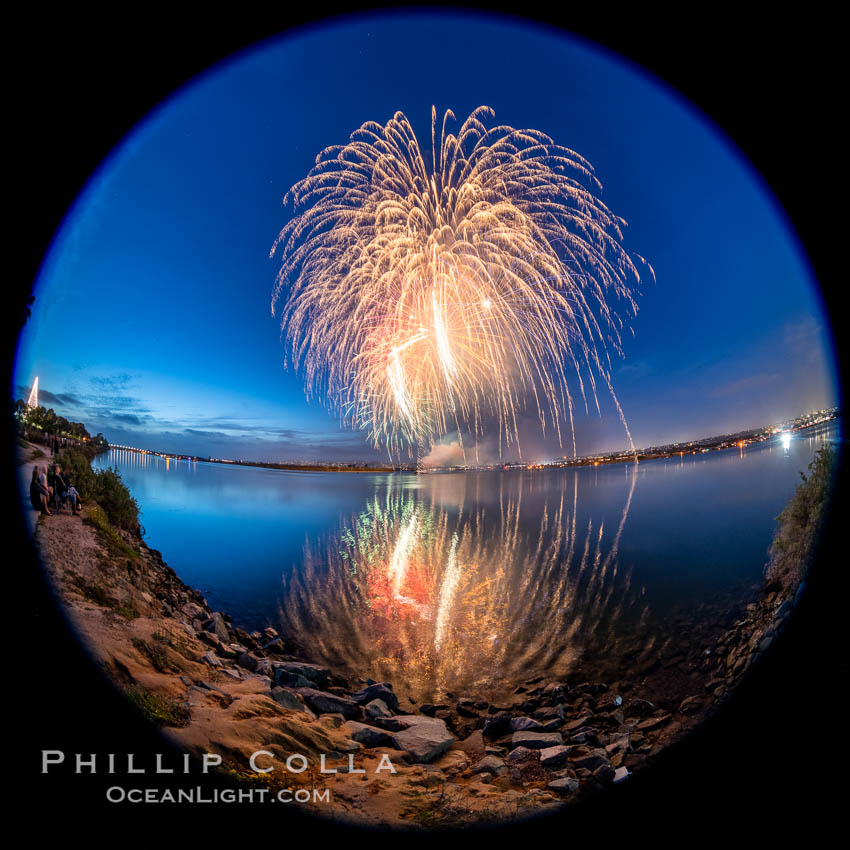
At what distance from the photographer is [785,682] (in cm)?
295

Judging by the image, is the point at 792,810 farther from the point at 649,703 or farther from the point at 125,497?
the point at 125,497

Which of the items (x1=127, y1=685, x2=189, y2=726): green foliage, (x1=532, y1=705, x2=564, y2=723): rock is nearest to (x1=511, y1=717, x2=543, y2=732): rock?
(x1=532, y1=705, x2=564, y2=723): rock

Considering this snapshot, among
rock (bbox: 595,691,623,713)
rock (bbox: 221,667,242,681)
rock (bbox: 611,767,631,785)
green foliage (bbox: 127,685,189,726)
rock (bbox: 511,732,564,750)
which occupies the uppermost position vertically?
green foliage (bbox: 127,685,189,726)

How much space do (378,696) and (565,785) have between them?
2.96 meters

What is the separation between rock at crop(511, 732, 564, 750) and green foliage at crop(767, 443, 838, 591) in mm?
3220

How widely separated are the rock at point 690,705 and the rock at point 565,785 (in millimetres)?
2170

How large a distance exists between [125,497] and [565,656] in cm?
970

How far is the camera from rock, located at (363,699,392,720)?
461 cm

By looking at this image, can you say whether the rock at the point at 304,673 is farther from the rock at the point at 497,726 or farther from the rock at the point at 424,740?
the rock at the point at 497,726

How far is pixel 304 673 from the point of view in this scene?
5.54 meters

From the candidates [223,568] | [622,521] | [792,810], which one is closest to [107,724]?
[792,810]

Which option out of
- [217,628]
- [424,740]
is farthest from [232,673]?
[424,740]

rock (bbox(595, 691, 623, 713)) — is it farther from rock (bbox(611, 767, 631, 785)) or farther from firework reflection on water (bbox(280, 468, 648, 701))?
rock (bbox(611, 767, 631, 785))

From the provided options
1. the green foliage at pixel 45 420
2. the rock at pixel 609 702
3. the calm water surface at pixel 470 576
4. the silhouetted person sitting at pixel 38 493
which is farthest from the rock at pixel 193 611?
the rock at pixel 609 702
